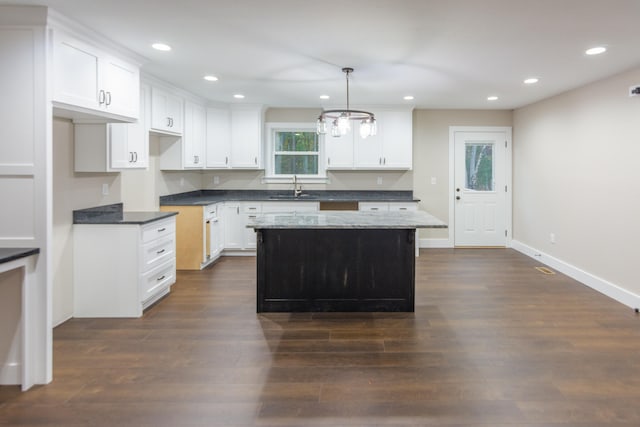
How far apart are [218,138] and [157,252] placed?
9.49 feet

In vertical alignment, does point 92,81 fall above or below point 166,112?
below

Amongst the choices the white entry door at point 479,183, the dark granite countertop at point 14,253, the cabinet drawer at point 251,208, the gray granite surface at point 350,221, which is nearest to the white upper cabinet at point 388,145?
the white entry door at point 479,183

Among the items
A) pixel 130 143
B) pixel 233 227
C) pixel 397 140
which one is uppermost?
pixel 397 140

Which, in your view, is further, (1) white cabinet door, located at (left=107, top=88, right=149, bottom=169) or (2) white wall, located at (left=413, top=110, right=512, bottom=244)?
(2) white wall, located at (left=413, top=110, right=512, bottom=244)

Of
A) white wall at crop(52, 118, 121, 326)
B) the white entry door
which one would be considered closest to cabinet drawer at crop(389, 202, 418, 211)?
the white entry door

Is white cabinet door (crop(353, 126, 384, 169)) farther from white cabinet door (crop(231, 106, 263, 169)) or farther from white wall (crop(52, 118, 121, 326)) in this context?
white wall (crop(52, 118, 121, 326))

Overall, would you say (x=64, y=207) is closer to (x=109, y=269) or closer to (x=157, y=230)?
(x=109, y=269)

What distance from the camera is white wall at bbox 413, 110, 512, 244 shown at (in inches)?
284

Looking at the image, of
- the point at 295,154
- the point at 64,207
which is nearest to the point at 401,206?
the point at 295,154

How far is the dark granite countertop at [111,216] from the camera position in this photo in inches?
148

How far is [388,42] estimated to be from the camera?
11.6 ft

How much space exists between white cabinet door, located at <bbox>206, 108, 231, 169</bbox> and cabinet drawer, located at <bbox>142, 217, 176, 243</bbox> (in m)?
2.19

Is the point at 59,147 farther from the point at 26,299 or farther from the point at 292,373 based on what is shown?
the point at 292,373

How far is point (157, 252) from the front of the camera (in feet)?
13.8
